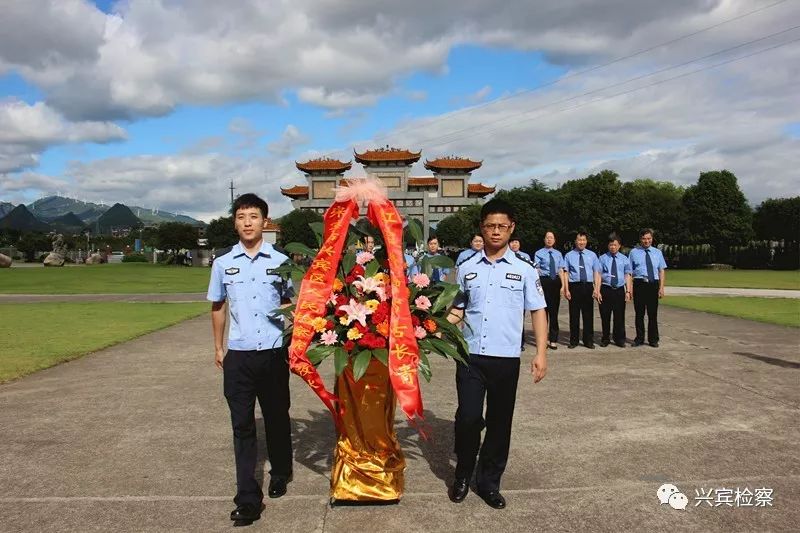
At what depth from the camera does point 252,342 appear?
12.8 ft

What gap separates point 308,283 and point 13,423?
408 centimetres

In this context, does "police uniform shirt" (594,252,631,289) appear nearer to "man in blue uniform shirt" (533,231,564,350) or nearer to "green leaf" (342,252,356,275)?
"man in blue uniform shirt" (533,231,564,350)

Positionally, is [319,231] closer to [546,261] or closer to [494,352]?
[494,352]

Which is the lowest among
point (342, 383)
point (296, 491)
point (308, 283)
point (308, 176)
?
point (296, 491)

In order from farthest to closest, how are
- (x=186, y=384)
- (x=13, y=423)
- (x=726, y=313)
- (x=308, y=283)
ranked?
(x=726, y=313), (x=186, y=384), (x=13, y=423), (x=308, y=283)

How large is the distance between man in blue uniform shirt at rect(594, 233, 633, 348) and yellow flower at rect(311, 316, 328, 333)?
24.8 feet

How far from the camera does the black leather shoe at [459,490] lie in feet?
12.8

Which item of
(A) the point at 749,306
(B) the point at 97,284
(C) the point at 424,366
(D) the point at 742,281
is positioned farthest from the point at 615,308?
(B) the point at 97,284

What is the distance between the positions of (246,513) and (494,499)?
1.58 metres

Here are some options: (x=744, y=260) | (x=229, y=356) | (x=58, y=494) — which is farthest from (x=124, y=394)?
(x=744, y=260)

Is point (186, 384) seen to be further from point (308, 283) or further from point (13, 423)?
point (308, 283)

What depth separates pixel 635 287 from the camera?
33.8 feet

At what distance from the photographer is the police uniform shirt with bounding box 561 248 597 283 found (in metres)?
10.2

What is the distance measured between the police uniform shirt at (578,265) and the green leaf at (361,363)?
24.3 ft
